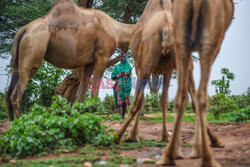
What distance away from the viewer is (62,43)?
5.93m

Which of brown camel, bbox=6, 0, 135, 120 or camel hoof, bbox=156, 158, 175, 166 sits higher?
brown camel, bbox=6, 0, 135, 120

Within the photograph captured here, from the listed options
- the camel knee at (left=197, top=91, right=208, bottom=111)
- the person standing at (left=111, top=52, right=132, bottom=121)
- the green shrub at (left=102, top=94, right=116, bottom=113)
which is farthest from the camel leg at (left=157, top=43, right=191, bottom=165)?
the green shrub at (left=102, top=94, right=116, bottom=113)

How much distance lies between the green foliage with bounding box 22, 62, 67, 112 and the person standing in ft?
8.49

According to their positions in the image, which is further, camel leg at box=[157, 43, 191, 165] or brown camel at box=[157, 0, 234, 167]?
camel leg at box=[157, 43, 191, 165]

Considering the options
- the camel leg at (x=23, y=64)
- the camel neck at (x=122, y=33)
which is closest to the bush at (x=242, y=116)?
the camel neck at (x=122, y=33)

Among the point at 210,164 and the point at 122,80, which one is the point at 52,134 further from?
the point at 122,80

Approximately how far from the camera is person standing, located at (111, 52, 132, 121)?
8.54 m

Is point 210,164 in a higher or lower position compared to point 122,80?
lower

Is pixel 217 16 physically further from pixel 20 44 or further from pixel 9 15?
pixel 9 15

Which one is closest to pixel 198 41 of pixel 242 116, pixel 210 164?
pixel 210 164

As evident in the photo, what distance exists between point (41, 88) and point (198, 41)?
820 centimetres

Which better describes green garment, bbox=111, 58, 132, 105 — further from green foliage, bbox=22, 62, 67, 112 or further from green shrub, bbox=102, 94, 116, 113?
green shrub, bbox=102, 94, 116, 113

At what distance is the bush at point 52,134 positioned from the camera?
374cm

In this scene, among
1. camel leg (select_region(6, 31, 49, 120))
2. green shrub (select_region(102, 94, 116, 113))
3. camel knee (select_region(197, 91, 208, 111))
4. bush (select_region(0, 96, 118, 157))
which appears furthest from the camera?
green shrub (select_region(102, 94, 116, 113))
